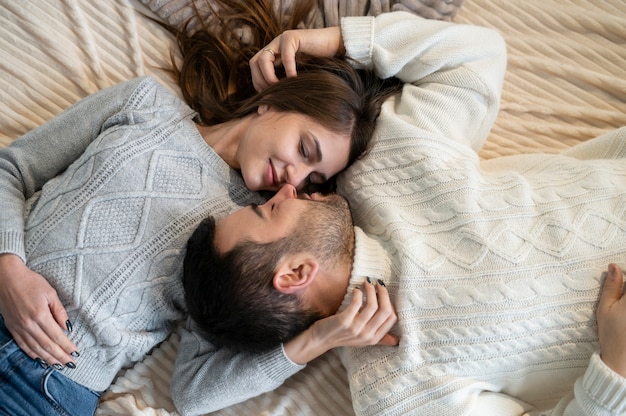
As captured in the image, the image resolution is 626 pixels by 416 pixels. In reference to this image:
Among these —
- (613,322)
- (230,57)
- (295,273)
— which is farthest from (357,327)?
(230,57)

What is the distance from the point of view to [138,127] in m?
1.42

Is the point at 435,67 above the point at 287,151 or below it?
above

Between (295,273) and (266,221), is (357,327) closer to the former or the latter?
(295,273)

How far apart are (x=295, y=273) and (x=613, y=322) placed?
68cm

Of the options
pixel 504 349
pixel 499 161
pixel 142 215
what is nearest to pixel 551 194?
pixel 499 161

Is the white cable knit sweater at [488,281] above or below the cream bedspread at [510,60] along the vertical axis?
below

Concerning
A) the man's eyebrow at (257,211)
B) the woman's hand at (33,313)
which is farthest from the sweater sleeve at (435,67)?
the woman's hand at (33,313)

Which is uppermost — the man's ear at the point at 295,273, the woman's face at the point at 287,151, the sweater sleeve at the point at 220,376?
the woman's face at the point at 287,151

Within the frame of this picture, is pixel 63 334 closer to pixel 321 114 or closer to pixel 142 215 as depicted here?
pixel 142 215

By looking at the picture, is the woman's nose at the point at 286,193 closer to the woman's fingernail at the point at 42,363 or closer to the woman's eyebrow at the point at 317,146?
the woman's eyebrow at the point at 317,146

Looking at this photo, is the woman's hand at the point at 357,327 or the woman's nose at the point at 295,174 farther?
the woman's nose at the point at 295,174

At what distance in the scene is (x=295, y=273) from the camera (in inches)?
47.8

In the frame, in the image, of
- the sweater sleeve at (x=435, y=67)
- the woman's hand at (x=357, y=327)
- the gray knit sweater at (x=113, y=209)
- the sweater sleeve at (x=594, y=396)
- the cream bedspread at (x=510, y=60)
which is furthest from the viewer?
the cream bedspread at (x=510, y=60)

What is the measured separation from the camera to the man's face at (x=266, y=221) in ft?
4.01
